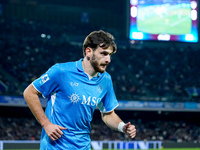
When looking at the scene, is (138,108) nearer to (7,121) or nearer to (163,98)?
(163,98)

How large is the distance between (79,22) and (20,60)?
10.2 m

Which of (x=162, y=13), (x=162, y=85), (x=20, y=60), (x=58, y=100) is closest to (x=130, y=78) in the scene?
(x=162, y=85)

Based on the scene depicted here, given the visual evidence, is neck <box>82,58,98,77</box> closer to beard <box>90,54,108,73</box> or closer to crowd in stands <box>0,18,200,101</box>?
beard <box>90,54,108,73</box>

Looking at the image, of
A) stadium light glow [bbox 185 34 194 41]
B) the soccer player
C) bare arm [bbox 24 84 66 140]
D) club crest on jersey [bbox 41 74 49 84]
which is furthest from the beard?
stadium light glow [bbox 185 34 194 41]

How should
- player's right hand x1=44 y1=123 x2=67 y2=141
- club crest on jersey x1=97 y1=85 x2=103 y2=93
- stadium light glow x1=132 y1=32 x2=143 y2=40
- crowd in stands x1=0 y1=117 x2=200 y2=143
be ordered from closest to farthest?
player's right hand x1=44 y1=123 x2=67 y2=141
club crest on jersey x1=97 y1=85 x2=103 y2=93
crowd in stands x1=0 y1=117 x2=200 y2=143
stadium light glow x1=132 y1=32 x2=143 y2=40

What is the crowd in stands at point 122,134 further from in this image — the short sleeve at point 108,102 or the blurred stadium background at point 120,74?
the short sleeve at point 108,102

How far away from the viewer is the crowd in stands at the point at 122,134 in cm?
2144

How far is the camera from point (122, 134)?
2352 centimetres

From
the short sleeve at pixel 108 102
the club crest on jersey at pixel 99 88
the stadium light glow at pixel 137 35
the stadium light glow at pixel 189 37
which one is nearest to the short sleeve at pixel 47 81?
the club crest on jersey at pixel 99 88

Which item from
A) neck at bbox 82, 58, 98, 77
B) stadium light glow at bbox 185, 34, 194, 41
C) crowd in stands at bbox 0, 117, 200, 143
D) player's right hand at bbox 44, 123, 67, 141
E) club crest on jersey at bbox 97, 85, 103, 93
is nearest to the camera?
player's right hand at bbox 44, 123, 67, 141

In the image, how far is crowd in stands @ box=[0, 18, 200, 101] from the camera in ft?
81.6

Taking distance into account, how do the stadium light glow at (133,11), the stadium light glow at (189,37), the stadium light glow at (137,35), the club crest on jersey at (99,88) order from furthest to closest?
the stadium light glow at (189,37), the stadium light glow at (133,11), the stadium light glow at (137,35), the club crest on jersey at (99,88)

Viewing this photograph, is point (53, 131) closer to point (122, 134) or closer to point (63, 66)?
point (63, 66)

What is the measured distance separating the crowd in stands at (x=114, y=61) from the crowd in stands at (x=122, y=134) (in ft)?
7.12
